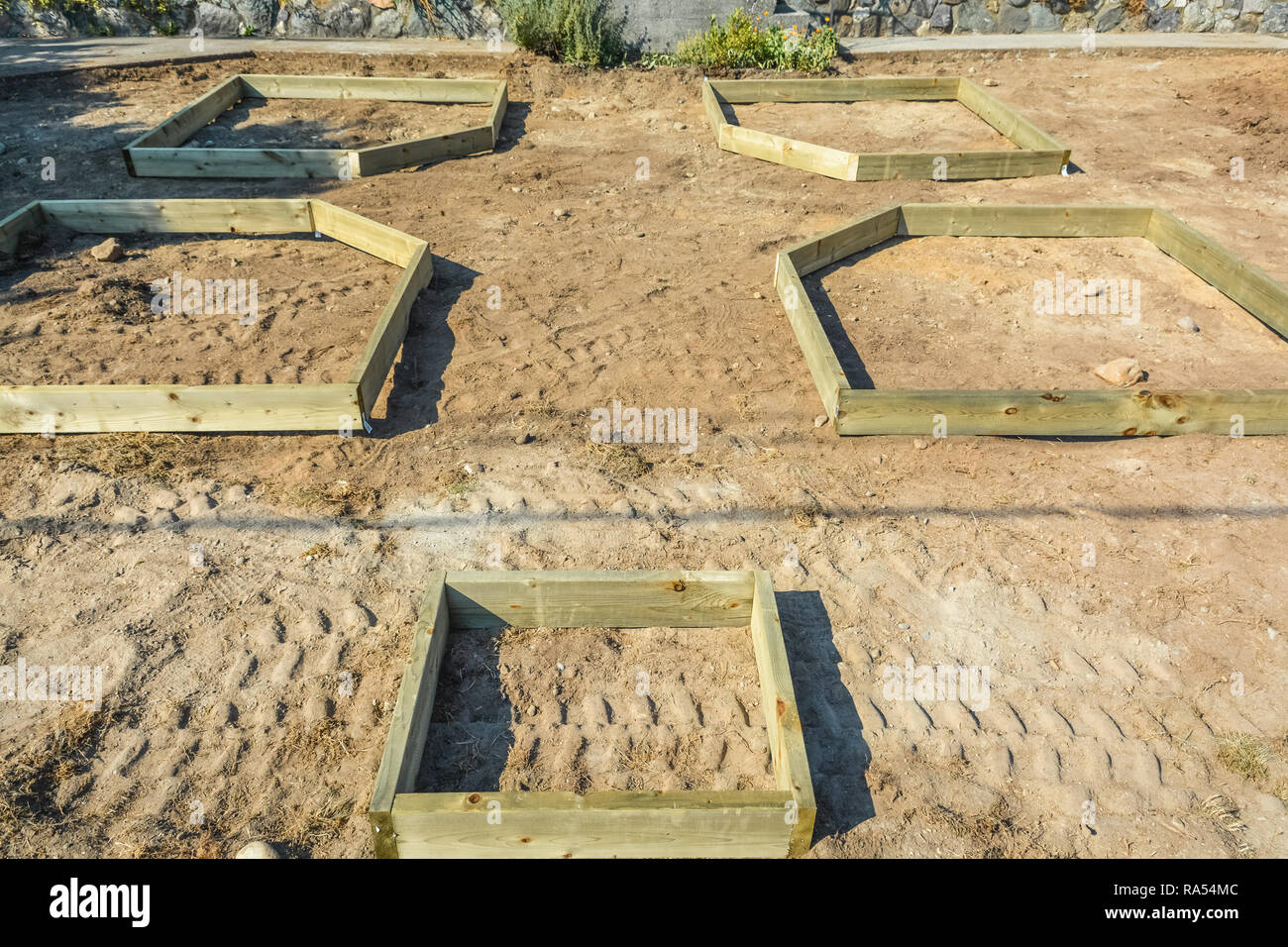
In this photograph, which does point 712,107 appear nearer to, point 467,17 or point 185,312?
point 467,17

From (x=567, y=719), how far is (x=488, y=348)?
123 inches

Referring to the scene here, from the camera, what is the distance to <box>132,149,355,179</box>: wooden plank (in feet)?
27.0

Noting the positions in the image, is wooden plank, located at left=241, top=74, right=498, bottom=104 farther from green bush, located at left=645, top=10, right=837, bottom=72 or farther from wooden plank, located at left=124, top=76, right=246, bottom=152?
green bush, located at left=645, top=10, right=837, bottom=72

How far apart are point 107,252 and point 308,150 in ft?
7.51

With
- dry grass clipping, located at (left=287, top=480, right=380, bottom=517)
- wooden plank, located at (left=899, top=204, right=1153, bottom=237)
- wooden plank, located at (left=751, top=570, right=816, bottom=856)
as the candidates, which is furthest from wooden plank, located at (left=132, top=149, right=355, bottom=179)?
wooden plank, located at (left=751, top=570, right=816, bottom=856)

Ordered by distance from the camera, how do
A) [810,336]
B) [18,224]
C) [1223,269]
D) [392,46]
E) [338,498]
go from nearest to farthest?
[338,498]
[810,336]
[1223,269]
[18,224]
[392,46]

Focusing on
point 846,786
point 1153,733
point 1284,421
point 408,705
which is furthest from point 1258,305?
point 408,705

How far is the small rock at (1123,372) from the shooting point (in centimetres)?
542

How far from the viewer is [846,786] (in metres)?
3.24

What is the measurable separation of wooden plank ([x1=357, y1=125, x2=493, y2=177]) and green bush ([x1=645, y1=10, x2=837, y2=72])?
4.02 meters

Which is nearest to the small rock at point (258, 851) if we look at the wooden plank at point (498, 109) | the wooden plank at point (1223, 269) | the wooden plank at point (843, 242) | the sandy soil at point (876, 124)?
the wooden plank at point (843, 242)

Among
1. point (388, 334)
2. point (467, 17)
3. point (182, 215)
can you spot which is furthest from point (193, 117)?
point (388, 334)

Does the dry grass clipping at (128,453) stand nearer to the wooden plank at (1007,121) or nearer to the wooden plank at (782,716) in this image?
the wooden plank at (782,716)

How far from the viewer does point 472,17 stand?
1283cm
